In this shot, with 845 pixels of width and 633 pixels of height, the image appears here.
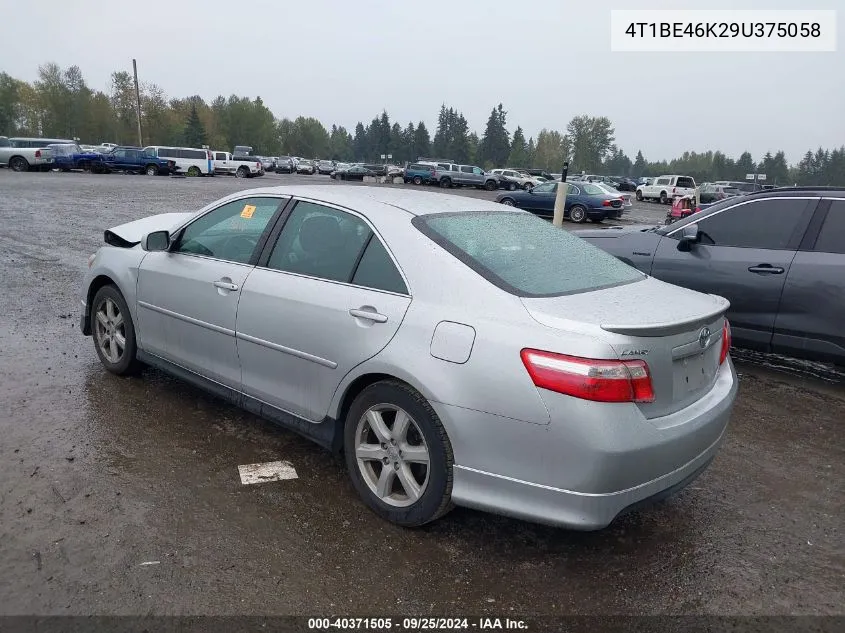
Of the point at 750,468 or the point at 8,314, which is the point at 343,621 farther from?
the point at 8,314

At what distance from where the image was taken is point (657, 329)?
270 cm

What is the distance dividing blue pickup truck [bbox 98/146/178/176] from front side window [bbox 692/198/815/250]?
41364 mm

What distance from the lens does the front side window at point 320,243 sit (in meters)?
3.45

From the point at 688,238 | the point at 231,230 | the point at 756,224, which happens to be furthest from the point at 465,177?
the point at 231,230

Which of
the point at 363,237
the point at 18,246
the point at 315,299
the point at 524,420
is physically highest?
the point at 363,237

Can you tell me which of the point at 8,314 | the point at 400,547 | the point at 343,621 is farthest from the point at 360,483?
the point at 8,314

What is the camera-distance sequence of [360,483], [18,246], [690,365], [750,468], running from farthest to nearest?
1. [18,246]
2. [750,468]
3. [360,483]
4. [690,365]

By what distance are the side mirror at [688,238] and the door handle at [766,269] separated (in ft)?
1.80

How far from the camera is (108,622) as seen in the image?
2.44 metres

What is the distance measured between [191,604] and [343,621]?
1.96 feet

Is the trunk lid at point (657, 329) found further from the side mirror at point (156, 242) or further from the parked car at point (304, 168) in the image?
the parked car at point (304, 168)

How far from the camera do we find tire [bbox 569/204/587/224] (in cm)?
2284

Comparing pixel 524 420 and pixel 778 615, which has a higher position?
pixel 524 420

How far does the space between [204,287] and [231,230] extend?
417mm
